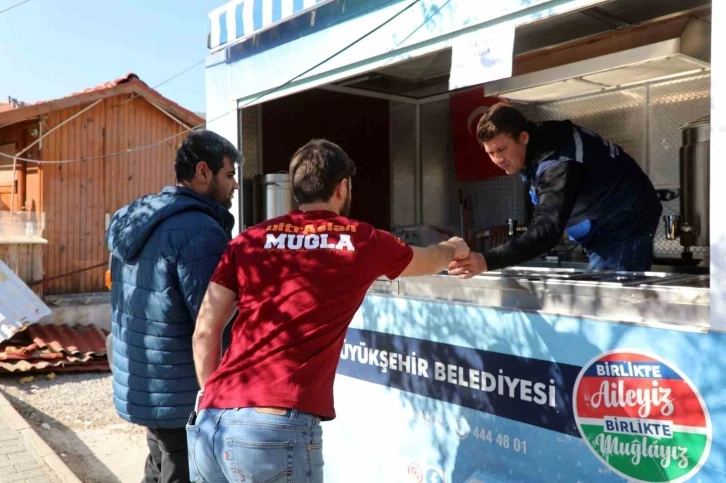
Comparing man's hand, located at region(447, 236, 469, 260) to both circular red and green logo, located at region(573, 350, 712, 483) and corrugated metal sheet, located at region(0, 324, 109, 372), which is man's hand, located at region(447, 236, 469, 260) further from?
corrugated metal sheet, located at region(0, 324, 109, 372)

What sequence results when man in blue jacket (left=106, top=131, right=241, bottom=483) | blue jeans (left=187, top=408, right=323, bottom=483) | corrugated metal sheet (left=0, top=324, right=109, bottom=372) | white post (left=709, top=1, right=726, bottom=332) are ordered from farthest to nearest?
corrugated metal sheet (left=0, top=324, right=109, bottom=372) → man in blue jacket (left=106, top=131, right=241, bottom=483) → white post (left=709, top=1, right=726, bottom=332) → blue jeans (left=187, top=408, right=323, bottom=483)

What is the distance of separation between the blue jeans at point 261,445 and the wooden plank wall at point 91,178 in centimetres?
867

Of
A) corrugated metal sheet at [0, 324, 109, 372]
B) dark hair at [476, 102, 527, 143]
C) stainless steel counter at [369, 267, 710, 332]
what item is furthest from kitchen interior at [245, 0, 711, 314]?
corrugated metal sheet at [0, 324, 109, 372]

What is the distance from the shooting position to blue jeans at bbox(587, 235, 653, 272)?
2738mm

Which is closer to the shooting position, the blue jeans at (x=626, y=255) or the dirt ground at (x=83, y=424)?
the blue jeans at (x=626, y=255)

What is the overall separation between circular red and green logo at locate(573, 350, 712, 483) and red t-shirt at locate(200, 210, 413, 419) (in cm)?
81

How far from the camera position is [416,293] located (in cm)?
264

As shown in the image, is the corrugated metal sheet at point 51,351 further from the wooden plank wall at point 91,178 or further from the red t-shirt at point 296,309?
the red t-shirt at point 296,309

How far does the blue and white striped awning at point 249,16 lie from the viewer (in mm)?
3268

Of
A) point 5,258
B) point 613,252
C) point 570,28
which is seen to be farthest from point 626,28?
point 5,258

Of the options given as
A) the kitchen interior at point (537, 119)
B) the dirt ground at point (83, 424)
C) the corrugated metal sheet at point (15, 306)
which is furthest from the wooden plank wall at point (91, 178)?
the kitchen interior at point (537, 119)

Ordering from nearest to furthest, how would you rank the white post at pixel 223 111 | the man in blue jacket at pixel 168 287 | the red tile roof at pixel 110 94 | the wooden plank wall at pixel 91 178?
1. the man in blue jacket at pixel 168 287
2. the white post at pixel 223 111
3. the red tile roof at pixel 110 94
4. the wooden plank wall at pixel 91 178

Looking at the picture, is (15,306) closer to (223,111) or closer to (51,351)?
(51,351)

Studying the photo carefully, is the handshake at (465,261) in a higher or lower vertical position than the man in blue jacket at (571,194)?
lower
